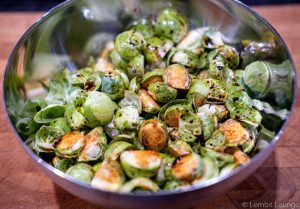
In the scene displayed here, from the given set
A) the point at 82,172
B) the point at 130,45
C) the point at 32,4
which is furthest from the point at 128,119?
the point at 32,4

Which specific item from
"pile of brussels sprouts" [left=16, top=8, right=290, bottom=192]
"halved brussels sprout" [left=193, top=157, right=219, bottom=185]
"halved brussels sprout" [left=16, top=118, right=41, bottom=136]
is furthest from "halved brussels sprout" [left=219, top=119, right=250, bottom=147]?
"halved brussels sprout" [left=16, top=118, right=41, bottom=136]

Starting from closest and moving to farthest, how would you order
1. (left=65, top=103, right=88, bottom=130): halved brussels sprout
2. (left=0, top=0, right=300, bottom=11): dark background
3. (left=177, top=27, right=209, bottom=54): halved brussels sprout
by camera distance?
1. (left=65, top=103, right=88, bottom=130): halved brussels sprout
2. (left=177, top=27, right=209, bottom=54): halved brussels sprout
3. (left=0, top=0, right=300, bottom=11): dark background

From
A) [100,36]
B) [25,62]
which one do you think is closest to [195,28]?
[100,36]

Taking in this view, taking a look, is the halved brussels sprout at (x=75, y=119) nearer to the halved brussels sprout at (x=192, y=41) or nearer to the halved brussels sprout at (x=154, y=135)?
the halved brussels sprout at (x=154, y=135)

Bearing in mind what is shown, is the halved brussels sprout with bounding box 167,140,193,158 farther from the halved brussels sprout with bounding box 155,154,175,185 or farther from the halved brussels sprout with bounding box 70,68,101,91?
the halved brussels sprout with bounding box 70,68,101,91

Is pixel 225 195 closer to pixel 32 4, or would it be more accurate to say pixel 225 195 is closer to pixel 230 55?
pixel 230 55

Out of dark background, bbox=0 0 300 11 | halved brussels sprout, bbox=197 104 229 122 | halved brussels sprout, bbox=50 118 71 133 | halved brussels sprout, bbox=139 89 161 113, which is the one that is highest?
halved brussels sprout, bbox=197 104 229 122

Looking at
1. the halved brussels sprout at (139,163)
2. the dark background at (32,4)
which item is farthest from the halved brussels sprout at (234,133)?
the dark background at (32,4)
